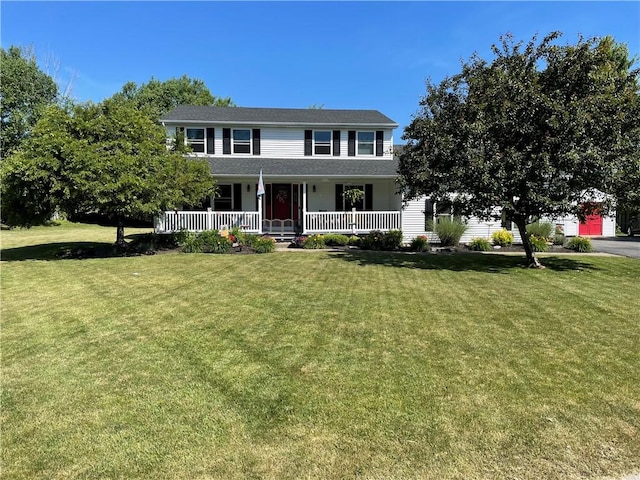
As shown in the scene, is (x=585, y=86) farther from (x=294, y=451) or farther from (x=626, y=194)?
(x=294, y=451)

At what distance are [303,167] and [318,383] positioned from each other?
1723 centimetres

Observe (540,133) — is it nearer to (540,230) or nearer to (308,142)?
(540,230)

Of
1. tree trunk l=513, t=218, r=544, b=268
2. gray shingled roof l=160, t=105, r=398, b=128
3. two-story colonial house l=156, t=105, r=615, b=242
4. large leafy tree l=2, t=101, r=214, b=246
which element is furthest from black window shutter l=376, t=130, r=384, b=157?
tree trunk l=513, t=218, r=544, b=268

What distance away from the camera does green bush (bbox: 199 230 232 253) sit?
50.0 feet

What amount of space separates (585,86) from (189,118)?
17122 millimetres

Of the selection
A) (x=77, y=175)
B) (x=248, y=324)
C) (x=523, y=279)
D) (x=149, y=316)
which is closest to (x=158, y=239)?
(x=77, y=175)

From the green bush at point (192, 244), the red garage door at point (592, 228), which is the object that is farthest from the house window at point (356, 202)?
the red garage door at point (592, 228)

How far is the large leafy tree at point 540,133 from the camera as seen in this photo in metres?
10.2

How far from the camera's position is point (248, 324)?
5.90 meters

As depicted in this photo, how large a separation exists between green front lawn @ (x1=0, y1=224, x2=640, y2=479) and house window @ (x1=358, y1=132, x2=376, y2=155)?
15211 millimetres

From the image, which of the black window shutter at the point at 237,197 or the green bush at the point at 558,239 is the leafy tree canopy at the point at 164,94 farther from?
the green bush at the point at 558,239

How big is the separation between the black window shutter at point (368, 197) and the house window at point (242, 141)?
6.35 m

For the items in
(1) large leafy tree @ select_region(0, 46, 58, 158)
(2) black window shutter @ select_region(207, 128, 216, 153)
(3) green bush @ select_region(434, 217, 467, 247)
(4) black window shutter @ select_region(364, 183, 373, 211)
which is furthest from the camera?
(1) large leafy tree @ select_region(0, 46, 58, 158)

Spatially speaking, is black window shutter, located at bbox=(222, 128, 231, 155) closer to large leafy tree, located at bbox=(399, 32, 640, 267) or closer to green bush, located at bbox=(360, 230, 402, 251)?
green bush, located at bbox=(360, 230, 402, 251)
